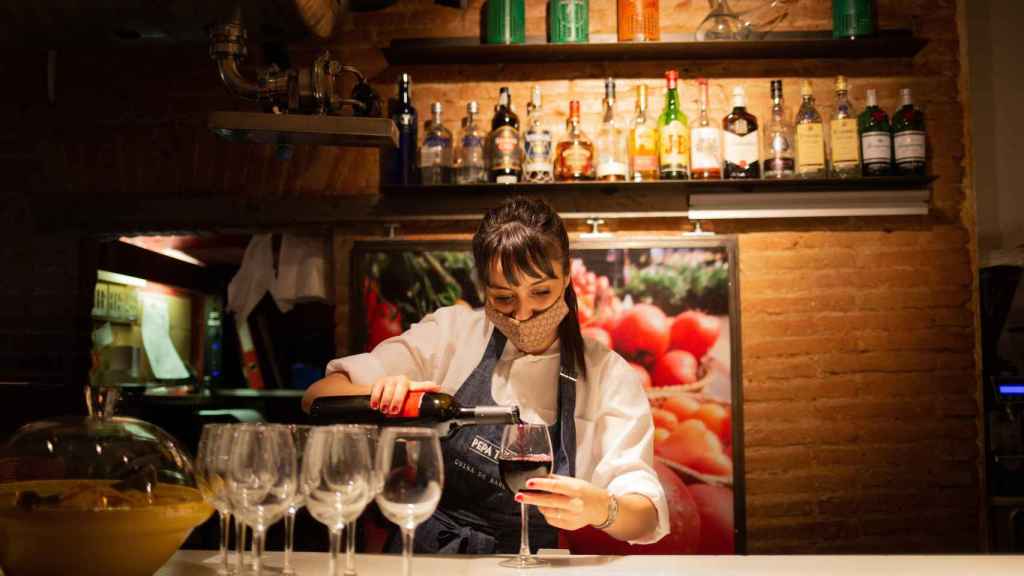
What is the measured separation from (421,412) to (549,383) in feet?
1.81

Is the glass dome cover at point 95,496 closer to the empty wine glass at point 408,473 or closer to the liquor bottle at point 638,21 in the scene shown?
the empty wine glass at point 408,473

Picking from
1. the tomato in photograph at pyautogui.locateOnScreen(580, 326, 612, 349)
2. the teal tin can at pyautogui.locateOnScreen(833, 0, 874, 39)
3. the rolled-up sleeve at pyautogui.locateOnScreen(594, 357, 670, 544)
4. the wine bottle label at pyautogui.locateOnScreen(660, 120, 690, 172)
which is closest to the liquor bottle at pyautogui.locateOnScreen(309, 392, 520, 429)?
the rolled-up sleeve at pyautogui.locateOnScreen(594, 357, 670, 544)

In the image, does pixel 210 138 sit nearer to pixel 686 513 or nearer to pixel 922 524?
pixel 686 513

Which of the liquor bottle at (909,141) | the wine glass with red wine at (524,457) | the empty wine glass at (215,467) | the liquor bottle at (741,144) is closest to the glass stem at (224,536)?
the empty wine glass at (215,467)

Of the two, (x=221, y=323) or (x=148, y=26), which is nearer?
(x=148, y=26)

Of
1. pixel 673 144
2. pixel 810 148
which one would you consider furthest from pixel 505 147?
pixel 810 148

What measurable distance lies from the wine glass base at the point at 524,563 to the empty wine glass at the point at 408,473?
0.34m

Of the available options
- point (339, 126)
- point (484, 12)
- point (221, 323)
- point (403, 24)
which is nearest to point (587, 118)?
point (484, 12)

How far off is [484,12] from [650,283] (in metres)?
1.21

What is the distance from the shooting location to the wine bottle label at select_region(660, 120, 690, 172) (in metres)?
3.20

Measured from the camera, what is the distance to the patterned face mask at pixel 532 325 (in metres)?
2.09

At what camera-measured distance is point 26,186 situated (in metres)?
3.58

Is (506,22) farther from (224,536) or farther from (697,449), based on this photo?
(224,536)

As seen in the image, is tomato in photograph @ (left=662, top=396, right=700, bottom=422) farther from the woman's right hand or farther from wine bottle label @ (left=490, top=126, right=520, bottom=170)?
the woman's right hand
